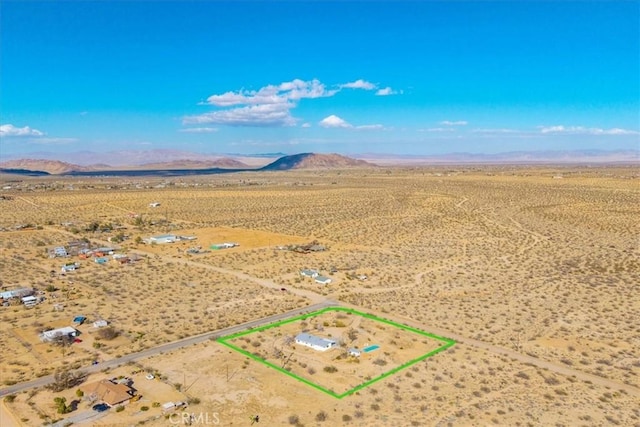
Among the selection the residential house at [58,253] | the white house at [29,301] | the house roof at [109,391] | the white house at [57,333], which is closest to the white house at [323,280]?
the white house at [57,333]

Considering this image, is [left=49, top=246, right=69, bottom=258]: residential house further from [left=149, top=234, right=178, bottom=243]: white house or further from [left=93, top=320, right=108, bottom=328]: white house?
[left=93, top=320, right=108, bottom=328]: white house

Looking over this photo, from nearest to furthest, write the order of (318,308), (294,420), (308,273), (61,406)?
(294,420)
(61,406)
(318,308)
(308,273)

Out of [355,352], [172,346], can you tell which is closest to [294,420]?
[355,352]

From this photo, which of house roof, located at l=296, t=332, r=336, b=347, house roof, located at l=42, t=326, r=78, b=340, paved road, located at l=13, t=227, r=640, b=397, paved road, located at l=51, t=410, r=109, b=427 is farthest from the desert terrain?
house roof, located at l=296, t=332, r=336, b=347

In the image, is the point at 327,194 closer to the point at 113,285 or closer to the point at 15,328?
the point at 113,285

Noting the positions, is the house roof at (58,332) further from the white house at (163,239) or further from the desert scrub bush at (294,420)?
the white house at (163,239)

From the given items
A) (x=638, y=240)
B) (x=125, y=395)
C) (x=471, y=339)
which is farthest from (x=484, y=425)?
(x=638, y=240)

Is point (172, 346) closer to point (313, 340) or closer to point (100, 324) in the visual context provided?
point (100, 324)
